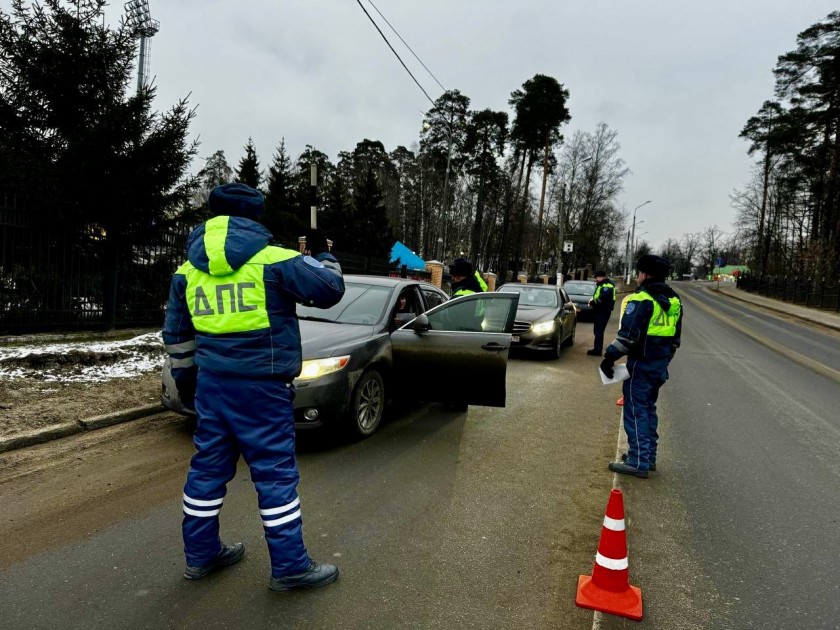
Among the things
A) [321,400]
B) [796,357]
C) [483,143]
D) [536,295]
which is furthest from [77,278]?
[483,143]

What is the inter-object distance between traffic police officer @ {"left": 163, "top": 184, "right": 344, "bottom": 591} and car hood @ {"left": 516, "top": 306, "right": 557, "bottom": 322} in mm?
8147

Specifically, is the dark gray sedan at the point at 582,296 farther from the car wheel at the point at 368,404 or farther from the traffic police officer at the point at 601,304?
the car wheel at the point at 368,404

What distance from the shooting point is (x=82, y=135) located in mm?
8914

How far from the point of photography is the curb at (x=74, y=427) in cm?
457

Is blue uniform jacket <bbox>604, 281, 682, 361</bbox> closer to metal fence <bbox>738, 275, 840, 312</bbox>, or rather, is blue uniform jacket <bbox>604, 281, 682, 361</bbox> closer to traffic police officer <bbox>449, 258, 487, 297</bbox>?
traffic police officer <bbox>449, 258, 487, 297</bbox>

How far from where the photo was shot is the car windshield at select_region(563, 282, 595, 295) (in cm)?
2025

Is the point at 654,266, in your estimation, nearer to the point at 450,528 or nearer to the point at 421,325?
the point at 421,325

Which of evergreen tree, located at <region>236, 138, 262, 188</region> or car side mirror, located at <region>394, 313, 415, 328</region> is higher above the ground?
evergreen tree, located at <region>236, 138, 262, 188</region>

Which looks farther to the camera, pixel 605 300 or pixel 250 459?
pixel 605 300

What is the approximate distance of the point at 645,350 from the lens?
442 centimetres

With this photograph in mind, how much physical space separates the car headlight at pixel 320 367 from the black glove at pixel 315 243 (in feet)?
4.89

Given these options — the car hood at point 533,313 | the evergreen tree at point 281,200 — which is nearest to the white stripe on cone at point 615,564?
the car hood at point 533,313

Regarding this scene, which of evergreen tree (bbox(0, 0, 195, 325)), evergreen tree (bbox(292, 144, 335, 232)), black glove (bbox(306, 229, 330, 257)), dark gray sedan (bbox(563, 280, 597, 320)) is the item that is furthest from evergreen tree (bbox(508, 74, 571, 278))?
black glove (bbox(306, 229, 330, 257))

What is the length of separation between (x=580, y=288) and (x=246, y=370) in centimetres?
1947
